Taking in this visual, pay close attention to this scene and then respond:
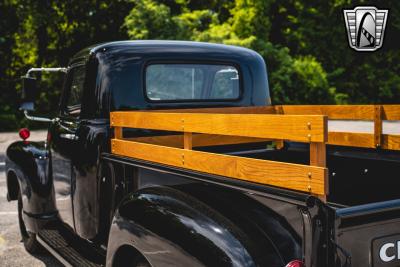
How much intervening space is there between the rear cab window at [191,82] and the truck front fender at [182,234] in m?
1.26

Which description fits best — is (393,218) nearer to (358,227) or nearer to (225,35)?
(358,227)

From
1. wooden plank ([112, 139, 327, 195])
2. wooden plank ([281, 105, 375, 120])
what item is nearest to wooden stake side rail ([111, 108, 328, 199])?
wooden plank ([112, 139, 327, 195])

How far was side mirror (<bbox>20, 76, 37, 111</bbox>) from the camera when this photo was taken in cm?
409

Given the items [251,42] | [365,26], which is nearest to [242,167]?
[251,42]

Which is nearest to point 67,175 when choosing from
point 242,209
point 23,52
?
point 242,209

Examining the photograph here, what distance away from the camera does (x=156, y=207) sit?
243 cm

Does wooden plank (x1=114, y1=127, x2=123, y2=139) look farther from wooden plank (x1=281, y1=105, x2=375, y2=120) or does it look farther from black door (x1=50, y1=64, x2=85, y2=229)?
wooden plank (x1=281, y1=105, x2=375, y2=120)

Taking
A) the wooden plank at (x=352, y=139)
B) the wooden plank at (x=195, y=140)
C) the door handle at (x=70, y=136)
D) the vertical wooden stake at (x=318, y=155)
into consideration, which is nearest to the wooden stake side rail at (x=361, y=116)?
the wooden plank at (x=352, y=139)

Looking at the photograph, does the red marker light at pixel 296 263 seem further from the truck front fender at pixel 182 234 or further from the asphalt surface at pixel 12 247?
the asphalt surface at pixel 12 247

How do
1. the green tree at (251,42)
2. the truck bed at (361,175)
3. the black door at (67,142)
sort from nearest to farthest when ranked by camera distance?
the truck bed at (361,175) → the black door at (67,142) → the green tree at (251,42)

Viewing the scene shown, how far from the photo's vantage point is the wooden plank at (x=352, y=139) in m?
3.22

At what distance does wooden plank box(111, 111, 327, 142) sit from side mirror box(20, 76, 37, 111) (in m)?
1.48

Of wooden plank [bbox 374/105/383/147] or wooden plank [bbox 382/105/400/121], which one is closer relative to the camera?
wooden plank [bbox 374/105/383/147]

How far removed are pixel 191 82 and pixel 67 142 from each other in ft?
3.55
